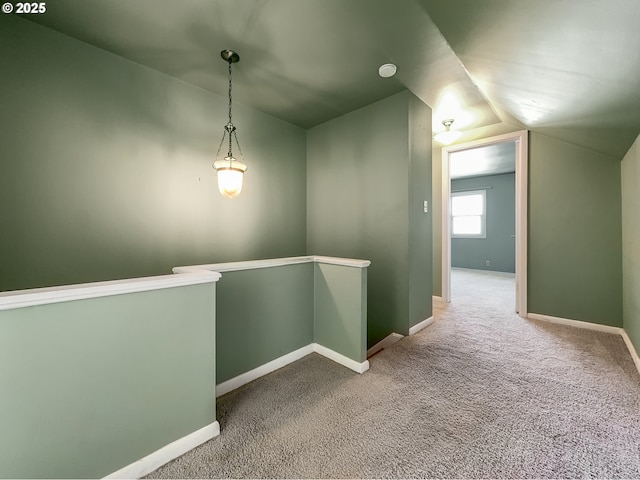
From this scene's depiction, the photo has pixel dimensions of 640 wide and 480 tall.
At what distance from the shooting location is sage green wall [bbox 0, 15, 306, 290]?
1.71 meters

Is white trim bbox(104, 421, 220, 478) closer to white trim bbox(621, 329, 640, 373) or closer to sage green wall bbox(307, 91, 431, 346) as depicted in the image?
sage green wall bbox(307, 91, 431, 346)

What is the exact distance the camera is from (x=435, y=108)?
295 centimetres

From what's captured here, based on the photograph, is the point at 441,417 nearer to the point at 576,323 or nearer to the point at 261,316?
the point at 261,316

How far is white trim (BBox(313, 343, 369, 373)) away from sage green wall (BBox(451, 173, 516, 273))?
5.95 meters

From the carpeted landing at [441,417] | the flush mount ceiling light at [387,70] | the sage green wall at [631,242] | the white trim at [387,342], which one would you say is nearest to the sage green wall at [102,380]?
the carpeted landing at [441,417]

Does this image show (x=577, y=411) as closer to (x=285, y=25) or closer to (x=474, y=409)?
(x=474, y=409)

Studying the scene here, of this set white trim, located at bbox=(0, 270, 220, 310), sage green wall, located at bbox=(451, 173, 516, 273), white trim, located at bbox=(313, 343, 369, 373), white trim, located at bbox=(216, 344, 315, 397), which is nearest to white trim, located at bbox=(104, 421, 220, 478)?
white trim, located at bbox=(216, 344, 315, 397)

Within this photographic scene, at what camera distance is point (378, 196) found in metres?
2.84

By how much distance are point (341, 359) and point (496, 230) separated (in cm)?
624

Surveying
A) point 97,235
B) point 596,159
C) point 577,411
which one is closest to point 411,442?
point 577,411

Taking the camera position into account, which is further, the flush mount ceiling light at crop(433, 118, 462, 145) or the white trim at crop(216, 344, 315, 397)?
the flush mount ceiling light at crop(433, 118, 462, 145)

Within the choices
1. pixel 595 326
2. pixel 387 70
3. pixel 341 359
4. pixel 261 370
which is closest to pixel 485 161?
pixel 595 326

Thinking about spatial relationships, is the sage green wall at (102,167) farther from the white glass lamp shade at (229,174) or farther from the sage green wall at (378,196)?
the sage green wall at (378,196)

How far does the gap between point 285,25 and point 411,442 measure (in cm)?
269
